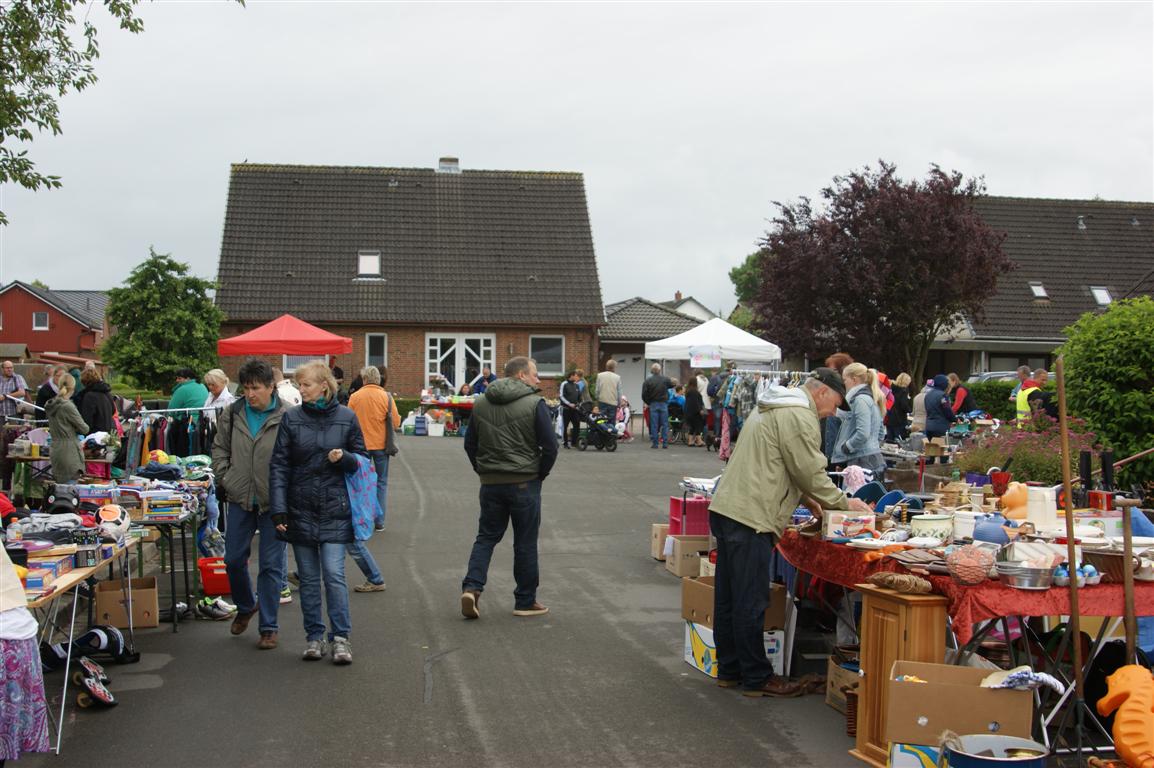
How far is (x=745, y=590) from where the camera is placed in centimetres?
666

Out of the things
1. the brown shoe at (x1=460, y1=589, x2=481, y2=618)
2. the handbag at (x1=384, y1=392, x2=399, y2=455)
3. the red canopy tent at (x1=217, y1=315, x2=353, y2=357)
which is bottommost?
the brown shoe at (x1=460, y1=589, x2=481, y2=618)

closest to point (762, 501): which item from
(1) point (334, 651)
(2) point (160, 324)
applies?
(1) point (334, 651)

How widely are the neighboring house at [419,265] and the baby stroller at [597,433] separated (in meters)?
8.25

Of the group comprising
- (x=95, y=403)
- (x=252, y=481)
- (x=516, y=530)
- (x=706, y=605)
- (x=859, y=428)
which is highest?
(x=95, y=403)

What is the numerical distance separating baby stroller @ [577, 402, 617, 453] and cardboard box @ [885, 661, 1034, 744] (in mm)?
18295

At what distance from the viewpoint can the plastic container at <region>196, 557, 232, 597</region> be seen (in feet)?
30.1

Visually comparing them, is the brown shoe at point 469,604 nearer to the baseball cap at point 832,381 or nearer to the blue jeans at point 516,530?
the blue jeans at point 516,530

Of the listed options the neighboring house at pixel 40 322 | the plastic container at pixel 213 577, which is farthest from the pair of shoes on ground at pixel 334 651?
→ the neighboring house at pixel 40 322

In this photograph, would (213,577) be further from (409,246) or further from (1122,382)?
(409,246)

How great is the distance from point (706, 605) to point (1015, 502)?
2.04m

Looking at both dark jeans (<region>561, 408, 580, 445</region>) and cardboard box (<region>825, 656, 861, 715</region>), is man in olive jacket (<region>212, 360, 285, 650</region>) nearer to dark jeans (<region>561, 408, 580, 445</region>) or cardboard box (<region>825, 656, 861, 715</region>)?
cardboard box (<region>825, 656, 861, 715</region>)

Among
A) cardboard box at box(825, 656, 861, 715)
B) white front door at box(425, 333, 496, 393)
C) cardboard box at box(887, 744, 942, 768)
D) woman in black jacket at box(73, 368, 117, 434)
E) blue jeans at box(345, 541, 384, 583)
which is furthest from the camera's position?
white front door at box(425, 333, 496, 393)

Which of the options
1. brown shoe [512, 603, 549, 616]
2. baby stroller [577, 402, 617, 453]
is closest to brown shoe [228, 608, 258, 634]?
brown shoe [512, 603, 549, 616]

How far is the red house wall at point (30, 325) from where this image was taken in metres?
70.3
